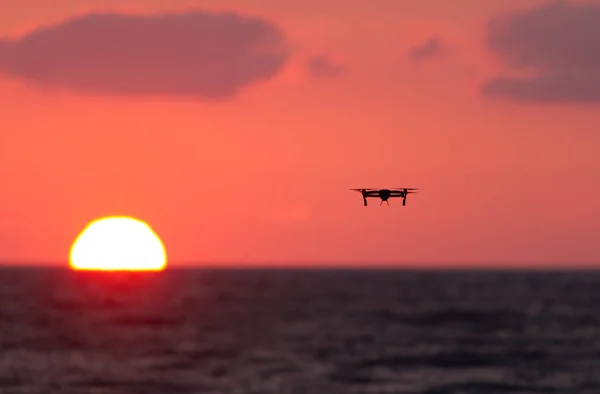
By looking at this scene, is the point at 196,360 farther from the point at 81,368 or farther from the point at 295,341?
the point at 295,341

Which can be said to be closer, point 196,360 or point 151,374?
point 151,374

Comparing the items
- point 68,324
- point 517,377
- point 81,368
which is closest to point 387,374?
point 517,377

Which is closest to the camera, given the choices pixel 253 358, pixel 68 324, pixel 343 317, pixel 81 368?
pixel 81 368

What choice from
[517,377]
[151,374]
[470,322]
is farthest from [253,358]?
[470,322]

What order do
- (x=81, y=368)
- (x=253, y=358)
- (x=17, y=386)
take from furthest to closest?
(x=253, y=358) → (x=81, y=368) → (x=17, y=386)

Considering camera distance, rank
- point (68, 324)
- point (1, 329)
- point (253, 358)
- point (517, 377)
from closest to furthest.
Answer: point (517, 377), point (253, 358), point (1, 329), point (68, 324)

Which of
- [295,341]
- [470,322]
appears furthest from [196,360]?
[470,322]

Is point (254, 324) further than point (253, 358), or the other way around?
point (254, 324)

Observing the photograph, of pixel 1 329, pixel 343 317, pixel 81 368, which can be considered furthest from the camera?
pixel 343 317

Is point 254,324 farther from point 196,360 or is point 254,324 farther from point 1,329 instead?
point 196,360
